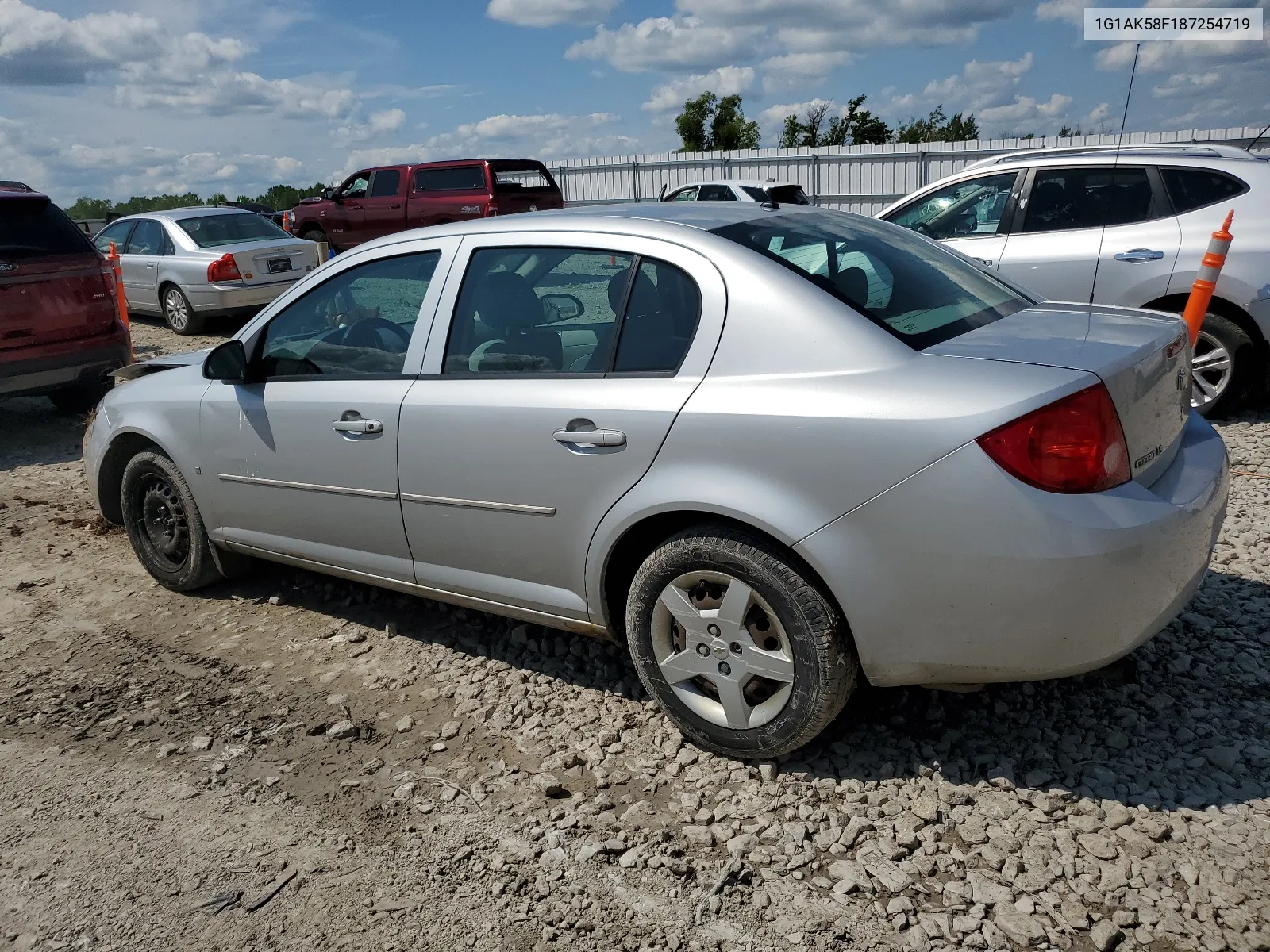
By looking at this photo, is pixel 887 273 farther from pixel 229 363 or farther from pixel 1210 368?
pixel 1210 368

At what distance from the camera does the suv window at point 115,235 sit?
14.7 meters

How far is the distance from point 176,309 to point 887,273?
492 inches

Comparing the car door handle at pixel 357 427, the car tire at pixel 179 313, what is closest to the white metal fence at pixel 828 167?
the car tire at pixel 179 313

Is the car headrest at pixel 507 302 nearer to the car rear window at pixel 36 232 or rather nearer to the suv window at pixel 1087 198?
the suv window at pixel 1087 198

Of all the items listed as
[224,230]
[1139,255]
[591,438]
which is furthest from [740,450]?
[224,230]

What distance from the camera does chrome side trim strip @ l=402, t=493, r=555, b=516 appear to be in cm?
342

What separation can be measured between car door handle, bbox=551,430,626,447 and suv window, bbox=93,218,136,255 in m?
13.6

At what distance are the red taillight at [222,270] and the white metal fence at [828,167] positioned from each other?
13.5 metres

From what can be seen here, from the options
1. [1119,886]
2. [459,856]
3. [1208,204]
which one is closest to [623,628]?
[459,856]

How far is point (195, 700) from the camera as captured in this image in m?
4.00

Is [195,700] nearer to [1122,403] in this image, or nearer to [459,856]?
[459,856]

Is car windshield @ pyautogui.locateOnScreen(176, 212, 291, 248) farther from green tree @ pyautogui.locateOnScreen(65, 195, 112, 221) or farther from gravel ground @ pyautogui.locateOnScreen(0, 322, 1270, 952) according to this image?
green tree @ pyautogui.locateOnScreen(65, 195, 112, 221)

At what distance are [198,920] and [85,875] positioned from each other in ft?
1.53

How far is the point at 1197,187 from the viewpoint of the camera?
676 cm
